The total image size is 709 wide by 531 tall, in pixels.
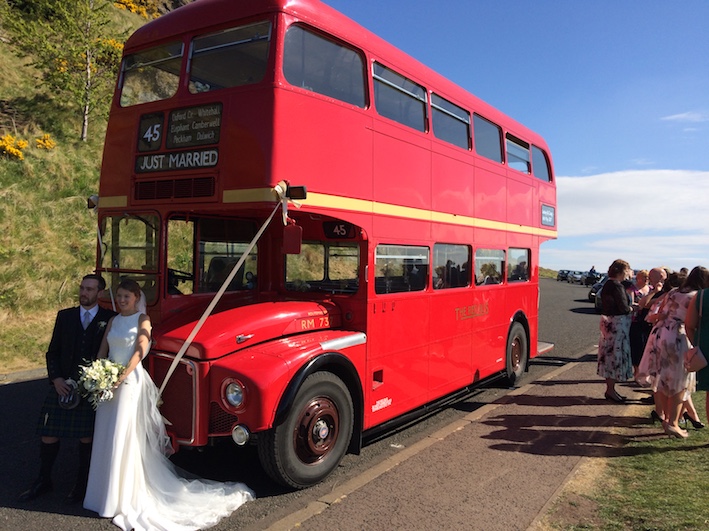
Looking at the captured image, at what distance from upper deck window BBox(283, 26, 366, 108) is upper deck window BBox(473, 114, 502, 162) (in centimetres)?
257

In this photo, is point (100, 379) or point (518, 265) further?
point (518, 265)

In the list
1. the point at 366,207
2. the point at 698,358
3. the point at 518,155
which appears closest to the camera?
the point at 698,358

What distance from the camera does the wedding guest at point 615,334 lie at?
7.04 meters

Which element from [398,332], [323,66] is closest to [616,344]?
[398,332]

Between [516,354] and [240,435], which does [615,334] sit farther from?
[240,435]

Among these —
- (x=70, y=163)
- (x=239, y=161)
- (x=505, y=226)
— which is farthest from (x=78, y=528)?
(x=70, y=163)

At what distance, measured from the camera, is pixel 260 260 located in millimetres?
5684

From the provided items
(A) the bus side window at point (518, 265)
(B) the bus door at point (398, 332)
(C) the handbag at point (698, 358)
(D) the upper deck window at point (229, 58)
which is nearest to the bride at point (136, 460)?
(B) the bus door at point (398, 332)

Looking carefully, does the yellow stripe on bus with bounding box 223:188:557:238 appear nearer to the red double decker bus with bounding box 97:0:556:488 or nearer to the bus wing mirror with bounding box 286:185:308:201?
the red double decker bus with bounding box 97:0:556:488

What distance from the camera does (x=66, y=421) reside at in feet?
13.1

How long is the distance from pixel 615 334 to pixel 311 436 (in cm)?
492

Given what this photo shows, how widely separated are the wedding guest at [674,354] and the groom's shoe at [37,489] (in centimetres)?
584

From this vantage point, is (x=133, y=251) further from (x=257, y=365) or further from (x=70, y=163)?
(x=70, y=163)

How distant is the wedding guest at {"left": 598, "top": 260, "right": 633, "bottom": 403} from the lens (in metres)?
7.04
